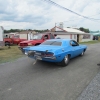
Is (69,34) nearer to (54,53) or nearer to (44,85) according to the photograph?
(54,53)

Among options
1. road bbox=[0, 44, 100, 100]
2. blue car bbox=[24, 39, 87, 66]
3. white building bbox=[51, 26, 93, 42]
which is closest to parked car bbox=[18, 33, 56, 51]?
blue car bbox=[24, 39, 87, 66]

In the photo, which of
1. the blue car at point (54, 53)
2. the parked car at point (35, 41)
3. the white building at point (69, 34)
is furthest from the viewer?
the white building at point (69, 34)

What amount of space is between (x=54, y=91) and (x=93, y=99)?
1.10m

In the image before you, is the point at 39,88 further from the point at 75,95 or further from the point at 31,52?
the point at 31,52

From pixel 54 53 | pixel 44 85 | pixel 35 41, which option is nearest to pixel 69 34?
pixel 35 41

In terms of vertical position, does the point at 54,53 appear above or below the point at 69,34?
below

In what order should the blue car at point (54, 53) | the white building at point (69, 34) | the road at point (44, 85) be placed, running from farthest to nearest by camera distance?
the white building at point (69, 34) < the blue car at point (54, 53) < the road at point (44, 85)

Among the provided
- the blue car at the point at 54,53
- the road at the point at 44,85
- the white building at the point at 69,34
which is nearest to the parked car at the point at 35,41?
the blue car at the point at 54,53

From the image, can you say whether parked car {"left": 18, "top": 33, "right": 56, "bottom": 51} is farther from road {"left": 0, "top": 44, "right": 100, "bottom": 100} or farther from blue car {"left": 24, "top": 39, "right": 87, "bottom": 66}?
road {"left": 0, "top": 44, "right": 100, "bottom": 100}

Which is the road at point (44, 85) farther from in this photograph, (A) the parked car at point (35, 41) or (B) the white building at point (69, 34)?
(B) the white building at point (69, 34)

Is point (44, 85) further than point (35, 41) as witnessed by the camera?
No

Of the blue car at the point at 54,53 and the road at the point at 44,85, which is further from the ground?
the blue car at the point at 54,53

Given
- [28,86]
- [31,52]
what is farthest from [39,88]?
[31,52]

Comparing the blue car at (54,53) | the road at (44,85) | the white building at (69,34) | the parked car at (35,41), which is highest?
the white building at (69,34)
